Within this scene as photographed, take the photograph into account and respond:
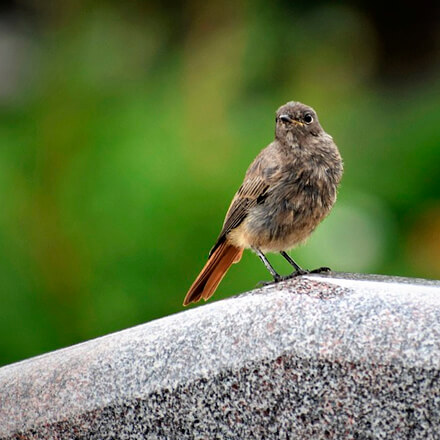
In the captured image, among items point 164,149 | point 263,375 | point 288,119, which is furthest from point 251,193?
point 263,375

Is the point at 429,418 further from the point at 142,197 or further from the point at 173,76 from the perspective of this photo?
the point at 173,76

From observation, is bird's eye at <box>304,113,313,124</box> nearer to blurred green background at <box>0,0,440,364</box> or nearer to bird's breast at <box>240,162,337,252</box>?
bird's breast at <box>240,162,337,252</box>

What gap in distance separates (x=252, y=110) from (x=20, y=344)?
2.02 metres

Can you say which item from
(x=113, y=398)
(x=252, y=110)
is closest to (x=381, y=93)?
(x=252, y=110)

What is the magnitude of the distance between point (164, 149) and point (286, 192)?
4.42 feet

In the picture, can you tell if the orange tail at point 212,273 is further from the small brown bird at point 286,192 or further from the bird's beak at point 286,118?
the bird's beak at point 286,118

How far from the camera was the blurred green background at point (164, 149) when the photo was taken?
551cm

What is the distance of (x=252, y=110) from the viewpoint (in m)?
6.04

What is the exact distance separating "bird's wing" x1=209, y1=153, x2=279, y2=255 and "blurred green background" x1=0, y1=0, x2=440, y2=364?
0.82 metres

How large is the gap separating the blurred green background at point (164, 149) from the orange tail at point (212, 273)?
0.71 m

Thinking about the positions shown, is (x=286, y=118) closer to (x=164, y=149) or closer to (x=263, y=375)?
(x=164, y=149)

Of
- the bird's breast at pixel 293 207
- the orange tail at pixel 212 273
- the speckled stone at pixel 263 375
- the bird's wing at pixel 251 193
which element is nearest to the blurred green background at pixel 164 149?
the orange tail at pixel 212 273

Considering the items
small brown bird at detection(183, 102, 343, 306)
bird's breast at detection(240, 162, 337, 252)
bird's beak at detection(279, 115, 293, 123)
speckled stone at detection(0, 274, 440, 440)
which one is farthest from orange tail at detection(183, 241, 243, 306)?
speckled stone at detection(0, 274, 440, 440)

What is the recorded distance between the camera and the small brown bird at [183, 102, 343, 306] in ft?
14.7
